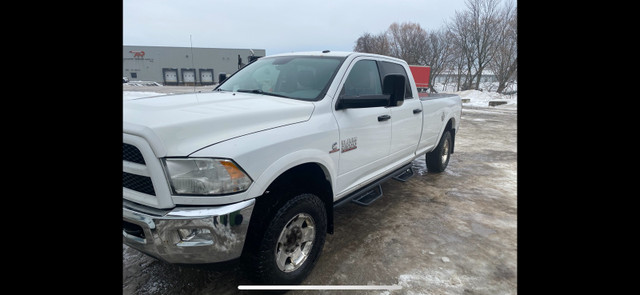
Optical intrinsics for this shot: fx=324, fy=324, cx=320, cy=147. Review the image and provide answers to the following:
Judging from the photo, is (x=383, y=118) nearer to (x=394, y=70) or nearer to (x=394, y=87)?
(x=394, y=87)

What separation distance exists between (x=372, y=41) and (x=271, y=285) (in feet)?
151

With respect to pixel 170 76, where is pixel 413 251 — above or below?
below

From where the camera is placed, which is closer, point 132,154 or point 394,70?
point 132,154

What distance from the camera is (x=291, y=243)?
234 centimetres

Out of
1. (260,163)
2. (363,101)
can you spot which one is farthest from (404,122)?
(260,163)

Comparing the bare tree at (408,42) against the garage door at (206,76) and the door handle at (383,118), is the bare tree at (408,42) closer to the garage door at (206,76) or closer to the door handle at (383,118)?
the garage door at (206,76)

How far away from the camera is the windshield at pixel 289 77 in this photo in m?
2.92

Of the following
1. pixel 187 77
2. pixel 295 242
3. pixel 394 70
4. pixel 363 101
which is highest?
pixel 187 77

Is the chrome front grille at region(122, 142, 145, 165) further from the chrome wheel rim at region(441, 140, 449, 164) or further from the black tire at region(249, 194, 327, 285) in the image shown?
the chrome wheel rim at region(441, 140, 449, 164)

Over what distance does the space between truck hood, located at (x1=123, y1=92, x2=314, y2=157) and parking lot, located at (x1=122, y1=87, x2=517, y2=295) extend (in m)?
0.76

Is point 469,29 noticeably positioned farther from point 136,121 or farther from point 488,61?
point 136,121

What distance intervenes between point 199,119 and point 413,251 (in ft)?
7.22

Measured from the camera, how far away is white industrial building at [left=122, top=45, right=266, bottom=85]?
45406 millimetres

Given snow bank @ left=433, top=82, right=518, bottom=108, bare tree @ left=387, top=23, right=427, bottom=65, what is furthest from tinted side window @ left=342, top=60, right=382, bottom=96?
bare tree @ left=387, top=23, right=427, bottom=65
